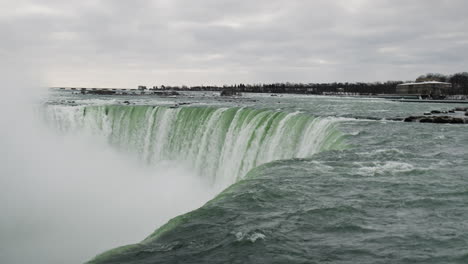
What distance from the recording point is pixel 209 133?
22.3 m

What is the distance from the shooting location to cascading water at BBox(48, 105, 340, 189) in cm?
1664

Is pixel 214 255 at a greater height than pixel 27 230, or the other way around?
pixel 214 255

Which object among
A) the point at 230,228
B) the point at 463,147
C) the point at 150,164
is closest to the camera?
the point at 230,228

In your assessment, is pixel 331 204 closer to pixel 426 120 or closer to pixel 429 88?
pixel 426 120

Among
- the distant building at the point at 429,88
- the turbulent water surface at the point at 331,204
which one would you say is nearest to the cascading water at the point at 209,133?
the turbulent water surface at the point at 331,204

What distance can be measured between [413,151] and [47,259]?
39.6 ft

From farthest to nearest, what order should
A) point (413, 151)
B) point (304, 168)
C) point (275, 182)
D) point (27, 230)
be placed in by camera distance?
point (27, 230) → point (413, 151) → point (304, 168) → point (275, 182)

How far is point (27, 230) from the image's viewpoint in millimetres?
15969

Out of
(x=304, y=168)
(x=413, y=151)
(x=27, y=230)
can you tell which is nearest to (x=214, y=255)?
(x=304, y=168)

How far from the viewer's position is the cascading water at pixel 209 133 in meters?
16.6

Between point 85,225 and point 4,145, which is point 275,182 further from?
point 4,145

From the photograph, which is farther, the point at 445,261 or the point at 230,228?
the point at 230,228

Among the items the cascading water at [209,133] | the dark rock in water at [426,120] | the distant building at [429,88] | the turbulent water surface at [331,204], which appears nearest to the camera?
the turbulent water surface at [331,204]

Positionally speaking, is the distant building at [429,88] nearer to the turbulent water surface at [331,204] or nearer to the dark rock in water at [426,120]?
the dark rock in water at [426,120]
